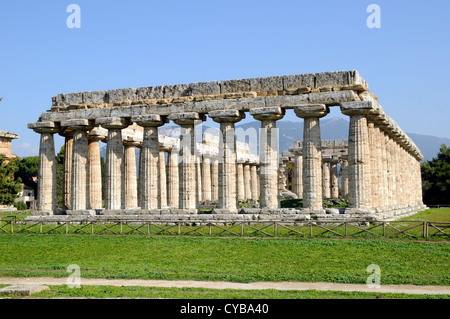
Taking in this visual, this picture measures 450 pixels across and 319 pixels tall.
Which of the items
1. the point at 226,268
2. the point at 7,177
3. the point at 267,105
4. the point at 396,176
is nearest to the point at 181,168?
the point at 267,105

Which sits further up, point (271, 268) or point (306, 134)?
point (306, 134)

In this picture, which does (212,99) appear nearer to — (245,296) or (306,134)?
(306,134)

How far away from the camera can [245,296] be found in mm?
19016

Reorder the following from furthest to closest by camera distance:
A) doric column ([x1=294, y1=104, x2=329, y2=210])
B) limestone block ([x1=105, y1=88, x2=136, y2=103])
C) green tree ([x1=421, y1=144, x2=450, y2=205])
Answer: green tree ([x1=421, y1=144, x2=450, y2=205]) → limestone block ([x1=105, y1=88, x2=136, y2=103]) → doric column ([x1=294, y1=104, x2=329, y2=210])

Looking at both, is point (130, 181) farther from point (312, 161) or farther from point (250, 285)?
point (250, 285)

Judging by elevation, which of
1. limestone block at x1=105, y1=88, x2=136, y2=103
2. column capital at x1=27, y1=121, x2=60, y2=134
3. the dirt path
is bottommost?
the dirt path

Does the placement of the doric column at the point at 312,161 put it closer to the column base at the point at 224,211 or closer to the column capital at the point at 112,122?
the column base at the point at 224,211

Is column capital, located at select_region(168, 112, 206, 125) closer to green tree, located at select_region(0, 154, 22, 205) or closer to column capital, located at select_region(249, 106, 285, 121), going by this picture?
column capital, located at select_region(249, 106, 285, 121)

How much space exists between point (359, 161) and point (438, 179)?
5431 cm

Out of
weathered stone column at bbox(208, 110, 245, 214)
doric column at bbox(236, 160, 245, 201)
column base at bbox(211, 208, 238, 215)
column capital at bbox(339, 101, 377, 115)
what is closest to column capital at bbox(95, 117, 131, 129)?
weathered stone column at bbox(208, 110, 245, 214)

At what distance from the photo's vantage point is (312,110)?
3891cm

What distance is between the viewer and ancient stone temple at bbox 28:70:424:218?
39.2 metres

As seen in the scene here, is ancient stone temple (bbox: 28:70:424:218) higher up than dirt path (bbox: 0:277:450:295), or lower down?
higher up
